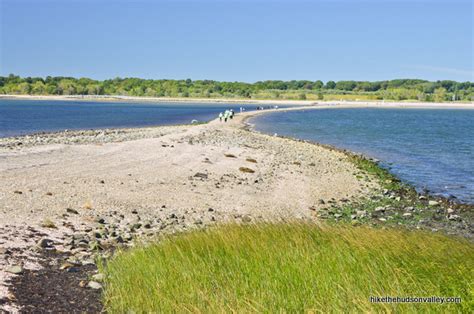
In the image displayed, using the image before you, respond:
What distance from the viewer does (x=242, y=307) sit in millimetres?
6781

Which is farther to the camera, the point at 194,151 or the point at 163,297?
the point at 194,151

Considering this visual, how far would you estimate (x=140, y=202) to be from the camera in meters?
15.4

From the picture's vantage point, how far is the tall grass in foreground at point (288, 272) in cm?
695

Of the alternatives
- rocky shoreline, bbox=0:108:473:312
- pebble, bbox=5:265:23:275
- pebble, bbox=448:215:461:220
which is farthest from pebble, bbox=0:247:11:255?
pebble, bbox=448:215:461:220

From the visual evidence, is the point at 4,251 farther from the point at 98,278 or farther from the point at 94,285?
the point at 94,285

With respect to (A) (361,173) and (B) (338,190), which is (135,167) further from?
(A) (361,173)

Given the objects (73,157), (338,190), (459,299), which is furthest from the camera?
(73,157)

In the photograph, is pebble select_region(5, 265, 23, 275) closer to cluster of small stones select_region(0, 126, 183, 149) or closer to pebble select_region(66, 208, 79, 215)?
pebble select_region(66, 208, 79, 215)

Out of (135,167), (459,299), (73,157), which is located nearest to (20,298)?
(459,299)

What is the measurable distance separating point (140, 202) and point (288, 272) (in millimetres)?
8389

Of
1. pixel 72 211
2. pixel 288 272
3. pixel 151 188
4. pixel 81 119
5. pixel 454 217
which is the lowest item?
pixel 81 119

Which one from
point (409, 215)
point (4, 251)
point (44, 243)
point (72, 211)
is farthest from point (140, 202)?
point (409, 215)

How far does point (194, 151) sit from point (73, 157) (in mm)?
6565

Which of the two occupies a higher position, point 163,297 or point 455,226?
point 163,297
